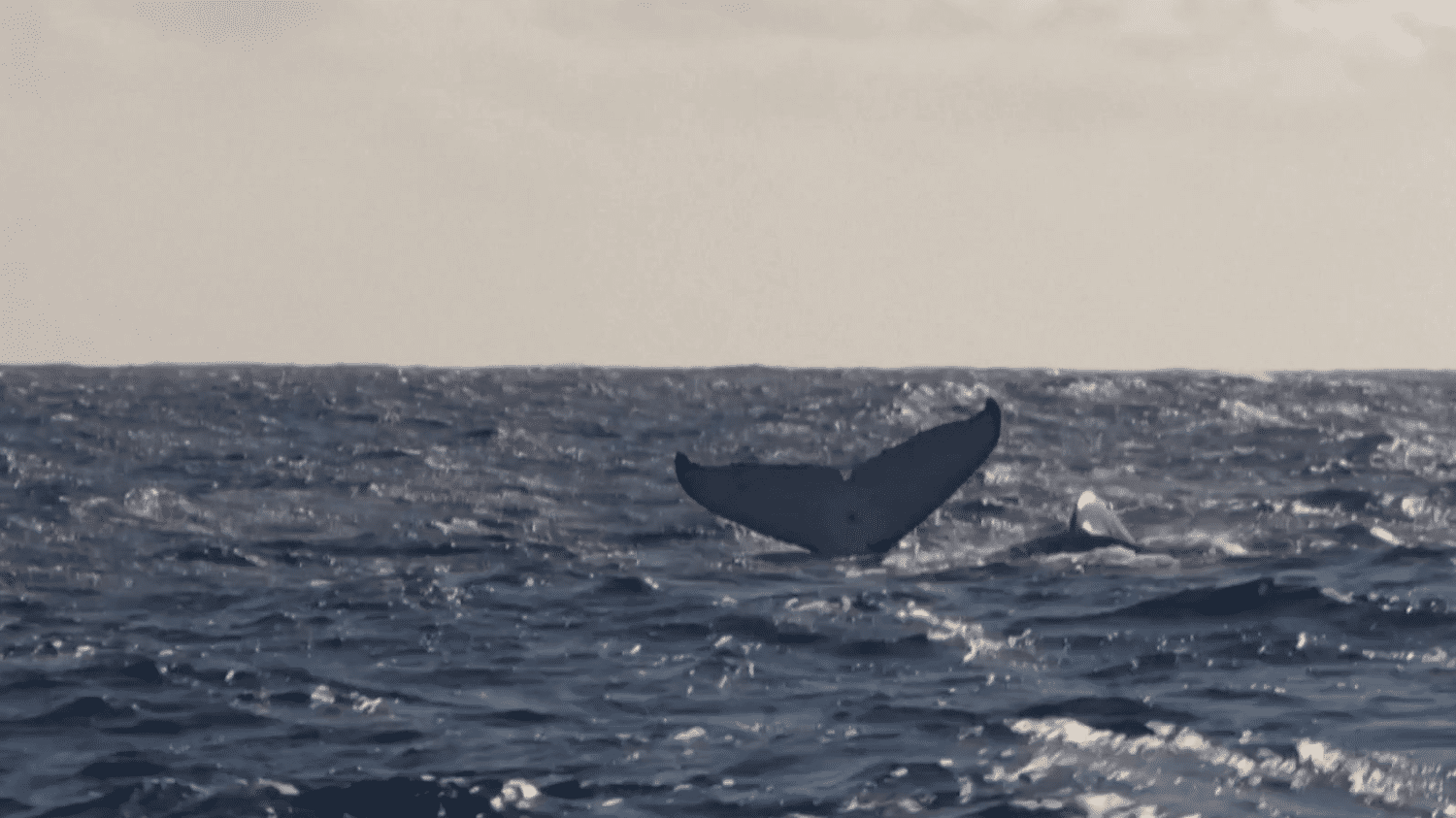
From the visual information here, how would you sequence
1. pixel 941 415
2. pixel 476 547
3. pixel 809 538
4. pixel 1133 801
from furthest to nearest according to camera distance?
1. pixel 941 415
2. pixel 476 547
3. pixel 809 538
4. pixel 1133 801

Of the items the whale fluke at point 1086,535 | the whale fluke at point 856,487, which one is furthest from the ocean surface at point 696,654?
the whale fluke at point 856,487

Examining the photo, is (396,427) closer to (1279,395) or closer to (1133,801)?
(1133,801)

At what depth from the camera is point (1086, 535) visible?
61.6 ft

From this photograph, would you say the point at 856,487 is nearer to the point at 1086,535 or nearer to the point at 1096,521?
the point at 1086,535

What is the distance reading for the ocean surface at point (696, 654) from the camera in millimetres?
8656

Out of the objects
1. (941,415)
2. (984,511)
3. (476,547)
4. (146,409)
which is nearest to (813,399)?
(941,415)

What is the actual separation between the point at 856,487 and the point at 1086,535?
3952mm

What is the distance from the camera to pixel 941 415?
5994cm

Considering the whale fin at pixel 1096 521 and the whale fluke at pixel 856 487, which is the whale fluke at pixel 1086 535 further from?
the whale fluke at pixel 856 487

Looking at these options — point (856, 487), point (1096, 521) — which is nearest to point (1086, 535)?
Answer: point (1096, 521)

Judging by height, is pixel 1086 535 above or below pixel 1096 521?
below

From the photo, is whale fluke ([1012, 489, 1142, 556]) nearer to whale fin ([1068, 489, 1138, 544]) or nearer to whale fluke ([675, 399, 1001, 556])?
whale fin ([1068, 489, 1138, 544])

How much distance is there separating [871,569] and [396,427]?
29.7 metres

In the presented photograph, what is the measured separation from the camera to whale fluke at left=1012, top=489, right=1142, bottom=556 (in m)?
18.4
